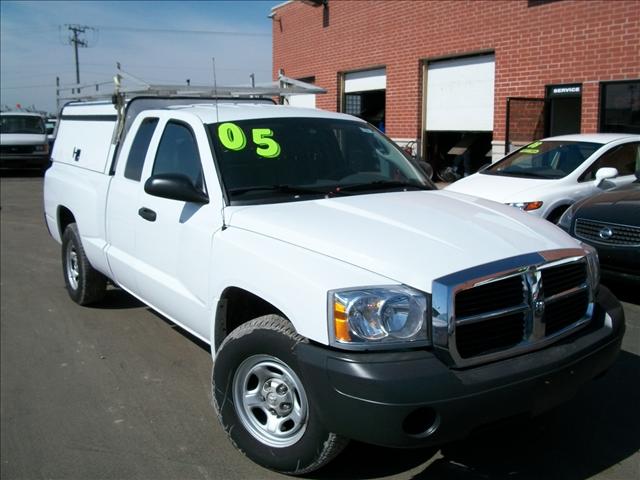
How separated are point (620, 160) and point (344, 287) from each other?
6.86 meters

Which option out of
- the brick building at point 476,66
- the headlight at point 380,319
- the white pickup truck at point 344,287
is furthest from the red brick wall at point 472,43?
the headlight at point 380,319

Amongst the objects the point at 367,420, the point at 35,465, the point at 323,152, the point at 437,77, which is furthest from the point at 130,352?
the point at 437,77

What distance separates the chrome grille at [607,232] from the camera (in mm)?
5617

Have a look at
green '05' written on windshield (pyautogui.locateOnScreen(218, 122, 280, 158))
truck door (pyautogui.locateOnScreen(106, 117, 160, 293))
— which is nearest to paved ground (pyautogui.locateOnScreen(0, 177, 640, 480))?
truck door (pyautogui.locateOnScreen(106, 117, 160, 293))

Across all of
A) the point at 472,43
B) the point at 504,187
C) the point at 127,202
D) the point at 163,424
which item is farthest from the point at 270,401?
the point at 472,43

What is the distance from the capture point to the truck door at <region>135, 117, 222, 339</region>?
3764 millimetres

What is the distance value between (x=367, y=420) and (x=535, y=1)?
1148 centimetres

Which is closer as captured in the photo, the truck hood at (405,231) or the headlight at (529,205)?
the truck hood at (405,231)

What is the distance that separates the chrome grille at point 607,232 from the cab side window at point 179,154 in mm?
3854

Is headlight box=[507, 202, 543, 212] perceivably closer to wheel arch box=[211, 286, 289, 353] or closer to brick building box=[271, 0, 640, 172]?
wheel arch box=[211, 286, 289, 353]

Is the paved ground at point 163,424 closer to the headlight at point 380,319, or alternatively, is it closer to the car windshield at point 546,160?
the headlight at point 380,319

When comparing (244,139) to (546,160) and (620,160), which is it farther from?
(620,160)

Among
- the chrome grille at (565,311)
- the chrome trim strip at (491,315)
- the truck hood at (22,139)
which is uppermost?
the truck hood at (22,139)

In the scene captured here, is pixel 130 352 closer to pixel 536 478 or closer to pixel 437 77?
pixel 536 478
